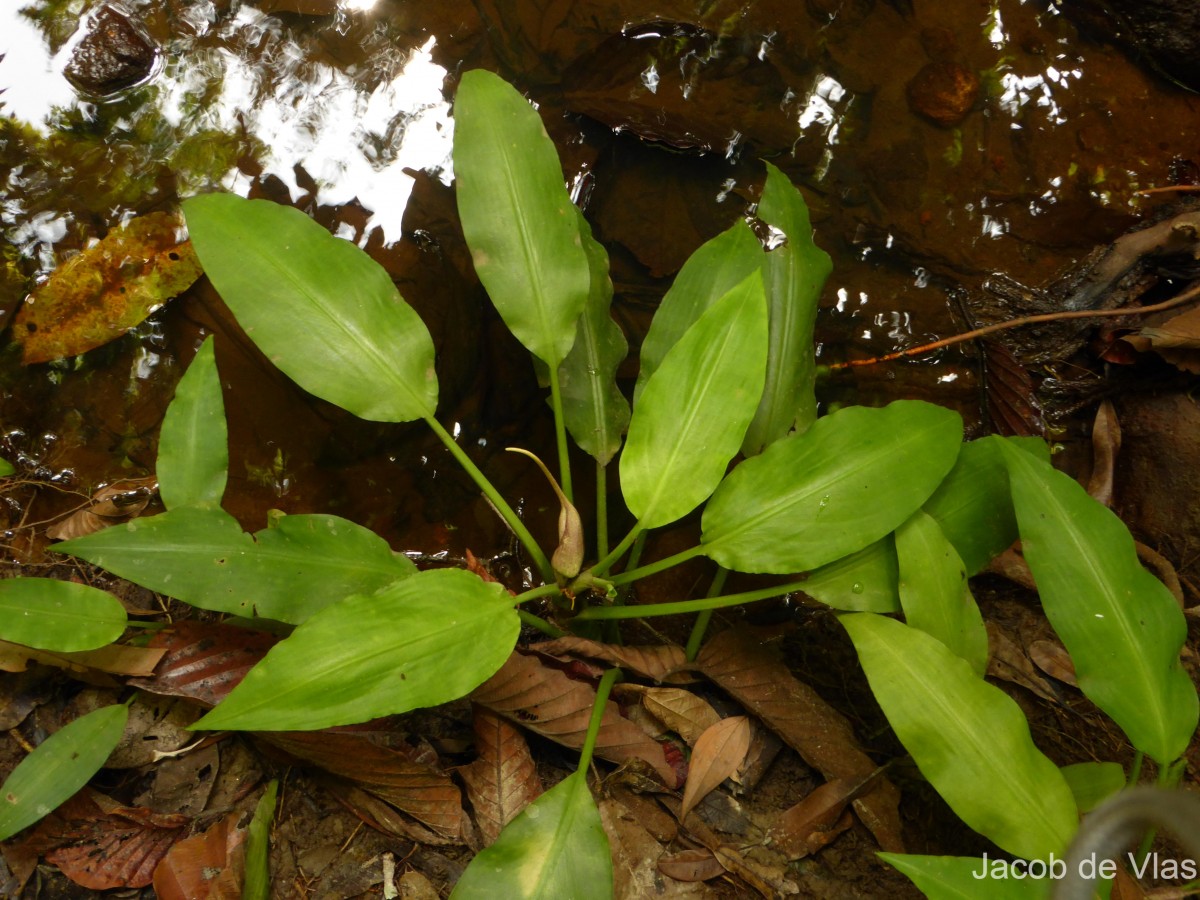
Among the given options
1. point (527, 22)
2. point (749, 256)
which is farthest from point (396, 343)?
point (527, 22)

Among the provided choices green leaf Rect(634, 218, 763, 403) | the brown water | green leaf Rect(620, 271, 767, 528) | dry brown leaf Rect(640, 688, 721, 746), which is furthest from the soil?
green leaf Rect(620, 271, 767, 528)

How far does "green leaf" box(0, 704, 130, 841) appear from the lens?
1216 millimetres

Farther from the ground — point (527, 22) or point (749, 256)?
point (527, 22)

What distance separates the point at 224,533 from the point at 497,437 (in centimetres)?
61

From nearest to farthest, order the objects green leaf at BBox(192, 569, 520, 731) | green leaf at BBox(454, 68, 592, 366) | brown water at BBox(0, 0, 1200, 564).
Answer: green leaf at BBox(192, 569, 520, 731)
green leaf at BBox(454, 68, 592, 366)
brown water at BBox(0, 0, 1200, 564)

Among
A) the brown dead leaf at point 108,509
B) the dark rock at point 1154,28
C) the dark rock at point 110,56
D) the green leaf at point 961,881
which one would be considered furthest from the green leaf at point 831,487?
the dark rock at point 110,56

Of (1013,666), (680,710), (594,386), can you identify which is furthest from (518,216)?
(1013,666)

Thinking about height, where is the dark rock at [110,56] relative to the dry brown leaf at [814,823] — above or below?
above

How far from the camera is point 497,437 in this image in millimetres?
1704

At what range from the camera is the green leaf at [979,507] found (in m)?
1.37

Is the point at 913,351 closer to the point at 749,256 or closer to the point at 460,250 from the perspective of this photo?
the point at 749,256

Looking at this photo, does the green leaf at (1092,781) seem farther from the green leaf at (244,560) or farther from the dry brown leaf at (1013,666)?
the green leaf at (244,560)

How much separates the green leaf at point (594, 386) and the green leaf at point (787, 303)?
10.6 inches

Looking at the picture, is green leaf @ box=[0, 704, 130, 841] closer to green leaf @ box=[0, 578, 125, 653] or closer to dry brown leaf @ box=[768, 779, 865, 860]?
green leaf @ box=[0, 578, 125, 653]
